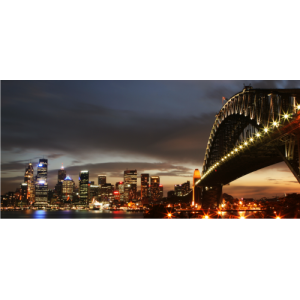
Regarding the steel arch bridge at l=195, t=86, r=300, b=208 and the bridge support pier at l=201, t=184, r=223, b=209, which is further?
the bridge support pier at l=201, t=184, r=223, b=209

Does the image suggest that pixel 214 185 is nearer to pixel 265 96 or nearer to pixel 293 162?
pixel 265 96

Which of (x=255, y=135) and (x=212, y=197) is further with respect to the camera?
(x=212, y=197)

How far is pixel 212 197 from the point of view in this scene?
257 ft

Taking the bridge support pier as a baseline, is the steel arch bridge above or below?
above

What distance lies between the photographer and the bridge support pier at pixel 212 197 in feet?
250

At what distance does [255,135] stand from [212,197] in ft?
148

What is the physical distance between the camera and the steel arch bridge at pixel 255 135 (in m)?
27.5

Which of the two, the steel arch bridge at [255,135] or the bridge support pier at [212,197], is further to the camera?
the bridge support pier at [212,197]

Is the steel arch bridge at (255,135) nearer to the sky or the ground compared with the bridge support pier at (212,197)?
nearer to the sky

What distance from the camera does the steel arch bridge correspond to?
90.4ft

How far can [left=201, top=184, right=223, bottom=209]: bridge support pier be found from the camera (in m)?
76.2

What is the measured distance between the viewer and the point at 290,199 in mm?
42094
